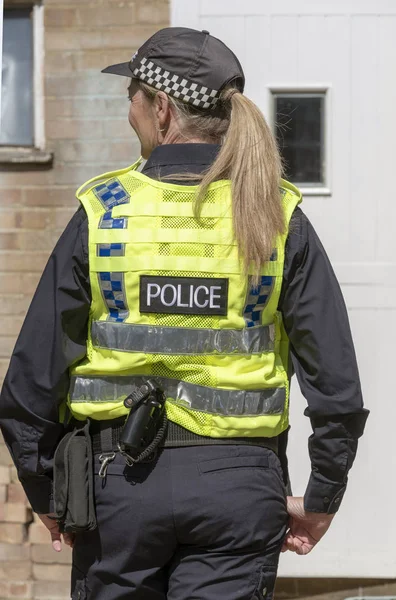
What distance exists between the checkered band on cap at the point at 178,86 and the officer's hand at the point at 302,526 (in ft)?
3.09

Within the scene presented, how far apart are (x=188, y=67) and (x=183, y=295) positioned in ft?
1.74

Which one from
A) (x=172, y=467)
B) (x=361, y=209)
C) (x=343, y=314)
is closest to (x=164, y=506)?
(x=172, y=467)

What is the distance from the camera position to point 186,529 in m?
2.20

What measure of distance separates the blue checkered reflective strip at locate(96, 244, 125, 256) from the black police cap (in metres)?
0.38

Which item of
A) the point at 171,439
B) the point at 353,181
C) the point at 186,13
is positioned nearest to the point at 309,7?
the point at 186,13

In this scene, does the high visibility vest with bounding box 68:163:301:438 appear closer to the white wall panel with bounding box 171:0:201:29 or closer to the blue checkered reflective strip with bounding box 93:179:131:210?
the blue checkered reflective strip with bounding box 93:179:131:210

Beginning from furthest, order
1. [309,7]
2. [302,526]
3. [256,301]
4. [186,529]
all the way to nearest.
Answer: [309,7], [302,526], [256,301], [186,529]

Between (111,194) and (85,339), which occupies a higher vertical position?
(111,194)

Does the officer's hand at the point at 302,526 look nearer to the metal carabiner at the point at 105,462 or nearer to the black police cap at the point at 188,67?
the metal carabiner at the point at 105,462

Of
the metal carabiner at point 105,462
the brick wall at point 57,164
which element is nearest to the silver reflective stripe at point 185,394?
the metal carabiner at point 105,462

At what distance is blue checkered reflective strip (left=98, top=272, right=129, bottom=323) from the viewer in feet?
7.42

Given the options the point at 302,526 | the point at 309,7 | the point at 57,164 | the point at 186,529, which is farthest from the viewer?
the point at 57,164

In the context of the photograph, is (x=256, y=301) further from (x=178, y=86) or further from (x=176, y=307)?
(x=178, y=86)

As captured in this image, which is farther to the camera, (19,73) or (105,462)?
(19,73)
